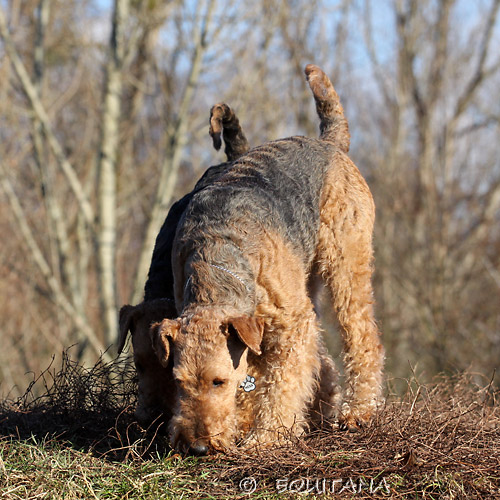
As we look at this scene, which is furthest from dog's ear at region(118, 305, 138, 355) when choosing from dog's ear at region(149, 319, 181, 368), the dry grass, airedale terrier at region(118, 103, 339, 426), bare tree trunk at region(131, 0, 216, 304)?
bare tree trunk at region(131, 0, 216, 304)

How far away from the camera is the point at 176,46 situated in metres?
8.98

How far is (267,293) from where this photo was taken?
11.2 feet

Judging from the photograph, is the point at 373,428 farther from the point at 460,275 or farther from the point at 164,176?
the point at 460,275

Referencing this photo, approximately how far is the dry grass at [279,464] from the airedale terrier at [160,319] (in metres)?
0.16

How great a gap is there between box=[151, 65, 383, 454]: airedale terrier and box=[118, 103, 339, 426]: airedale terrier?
0.20m

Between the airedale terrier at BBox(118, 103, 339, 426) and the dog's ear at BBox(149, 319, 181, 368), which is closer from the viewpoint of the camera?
the dog's ear at BBox(149, 319, 181, 368)

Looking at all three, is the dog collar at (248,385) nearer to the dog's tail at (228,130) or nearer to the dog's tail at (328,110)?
the dog's tail at (228,130)

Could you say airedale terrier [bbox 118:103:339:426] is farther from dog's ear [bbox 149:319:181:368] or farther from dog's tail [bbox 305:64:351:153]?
dog's tail [bbox 305:64:351:153]

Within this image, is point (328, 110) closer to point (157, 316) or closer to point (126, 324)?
point (157, 316)

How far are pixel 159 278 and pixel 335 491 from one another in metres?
1.90

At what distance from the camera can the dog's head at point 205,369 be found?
2.90 meters

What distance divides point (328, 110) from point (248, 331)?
2.20 meters

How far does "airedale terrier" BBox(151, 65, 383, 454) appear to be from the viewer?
2998mm

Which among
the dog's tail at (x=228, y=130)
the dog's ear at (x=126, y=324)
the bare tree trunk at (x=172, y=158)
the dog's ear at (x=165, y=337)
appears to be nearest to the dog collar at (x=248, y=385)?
the dog's ear at (x=165, y=337)
